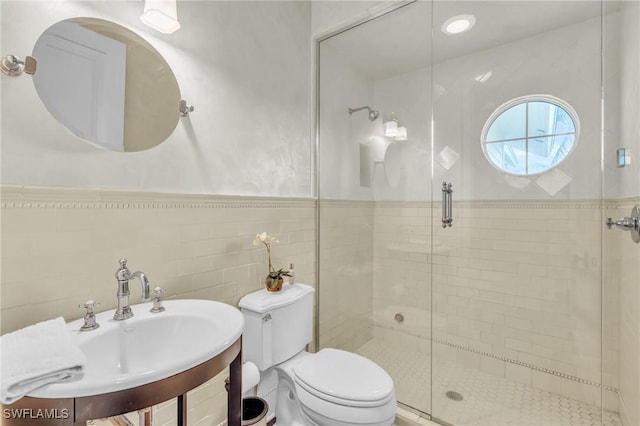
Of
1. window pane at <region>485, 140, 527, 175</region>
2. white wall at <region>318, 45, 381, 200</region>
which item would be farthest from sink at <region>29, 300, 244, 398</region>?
window pane at <region>485, 140, 527, 175</region>

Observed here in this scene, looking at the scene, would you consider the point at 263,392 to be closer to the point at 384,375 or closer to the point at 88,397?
the point at 384,375

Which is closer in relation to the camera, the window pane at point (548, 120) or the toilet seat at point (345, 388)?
the toilet seat at point (345, 388)

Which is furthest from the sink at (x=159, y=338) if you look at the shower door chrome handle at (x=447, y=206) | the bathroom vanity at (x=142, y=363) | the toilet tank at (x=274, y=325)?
the shower door chrome handle at (x=447, y=206)

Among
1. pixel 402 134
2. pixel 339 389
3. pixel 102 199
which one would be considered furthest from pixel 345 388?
pixel 402 134

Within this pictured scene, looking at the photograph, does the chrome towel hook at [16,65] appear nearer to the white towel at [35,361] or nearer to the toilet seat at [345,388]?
the white towel at [35,361]

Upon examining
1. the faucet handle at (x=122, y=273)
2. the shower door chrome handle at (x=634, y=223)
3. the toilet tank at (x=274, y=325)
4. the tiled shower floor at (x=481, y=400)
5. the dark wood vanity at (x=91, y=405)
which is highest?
the shower door chrome handle at (x=634, y=223)

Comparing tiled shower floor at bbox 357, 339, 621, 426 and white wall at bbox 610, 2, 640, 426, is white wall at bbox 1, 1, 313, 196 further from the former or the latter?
white wall at bbox 610, 2, 640, 426

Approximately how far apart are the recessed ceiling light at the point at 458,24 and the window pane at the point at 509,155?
28.3 inches

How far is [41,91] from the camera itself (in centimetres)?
101

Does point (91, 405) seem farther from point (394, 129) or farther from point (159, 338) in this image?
point (394, 129)

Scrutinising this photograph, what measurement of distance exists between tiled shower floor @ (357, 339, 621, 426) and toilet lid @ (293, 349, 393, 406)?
64 cm

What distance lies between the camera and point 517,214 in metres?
1.92

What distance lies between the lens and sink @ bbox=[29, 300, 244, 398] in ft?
2.57

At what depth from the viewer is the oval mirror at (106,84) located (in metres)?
1.04
